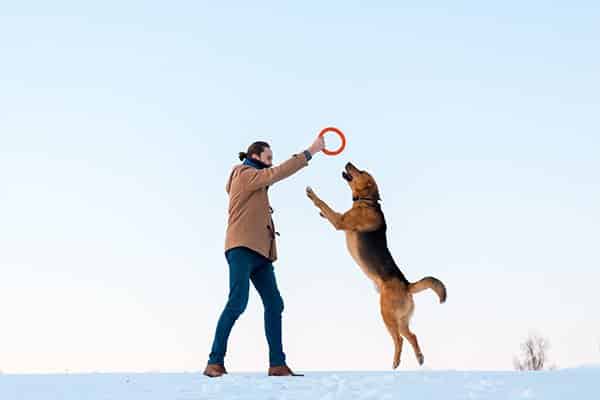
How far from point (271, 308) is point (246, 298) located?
395mm

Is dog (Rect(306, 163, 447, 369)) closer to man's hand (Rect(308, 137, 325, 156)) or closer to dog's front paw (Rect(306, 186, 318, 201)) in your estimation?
dog's front paw (Rect(306, 186, 318, 201))

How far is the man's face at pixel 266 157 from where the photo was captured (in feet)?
26.0

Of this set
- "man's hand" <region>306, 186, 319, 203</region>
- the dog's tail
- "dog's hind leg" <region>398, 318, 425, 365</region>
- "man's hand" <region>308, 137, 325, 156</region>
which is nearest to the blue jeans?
"man's hand" <region>308, 137, 325, 156</region>

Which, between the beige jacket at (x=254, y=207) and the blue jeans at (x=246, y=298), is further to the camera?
the beige jacket at (x=254, y=207)

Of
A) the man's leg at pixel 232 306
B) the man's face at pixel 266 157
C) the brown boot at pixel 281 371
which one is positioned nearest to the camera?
the man's leg at pixel 232 306

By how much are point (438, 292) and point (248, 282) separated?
3.30m

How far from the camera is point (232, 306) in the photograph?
24.4ft

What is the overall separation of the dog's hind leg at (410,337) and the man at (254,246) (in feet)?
7.21

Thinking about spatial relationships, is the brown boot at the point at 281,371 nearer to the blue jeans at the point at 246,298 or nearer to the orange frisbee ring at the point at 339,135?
the blue jeans at the point at 246,298

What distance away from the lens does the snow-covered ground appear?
249 inches

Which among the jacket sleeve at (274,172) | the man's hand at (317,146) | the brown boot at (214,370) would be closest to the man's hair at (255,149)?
the jacket sleeve at (274,172)

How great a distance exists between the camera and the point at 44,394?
268 inches

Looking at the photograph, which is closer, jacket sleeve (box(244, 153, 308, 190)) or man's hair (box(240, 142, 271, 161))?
jacket sleeve (box(244, 153, 308, 190))

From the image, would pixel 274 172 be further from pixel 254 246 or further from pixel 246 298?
pixel 246 298
